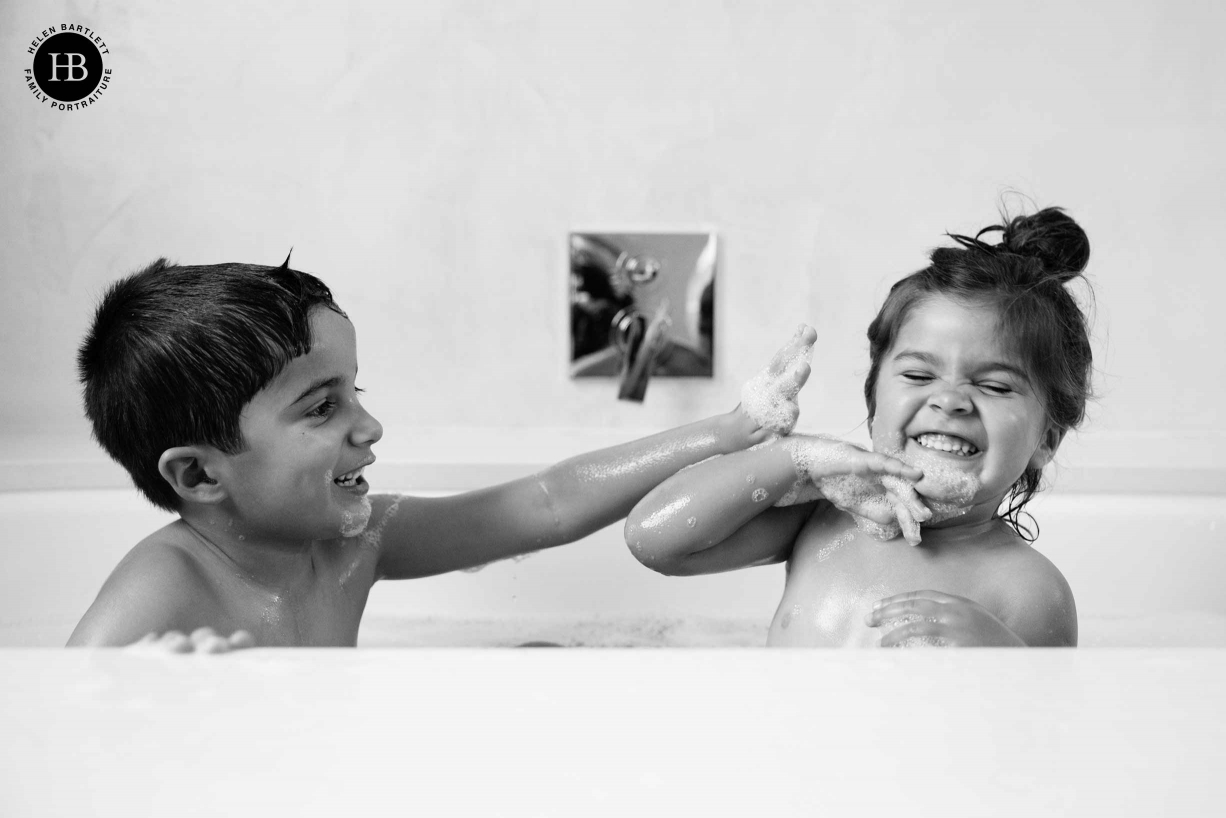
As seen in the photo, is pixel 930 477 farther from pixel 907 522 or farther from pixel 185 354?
pixel 185 354

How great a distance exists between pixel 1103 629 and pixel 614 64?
1140 millimetres

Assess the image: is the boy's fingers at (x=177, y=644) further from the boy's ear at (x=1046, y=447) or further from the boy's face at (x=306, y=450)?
the boy's ear at (x=1046, y=447)

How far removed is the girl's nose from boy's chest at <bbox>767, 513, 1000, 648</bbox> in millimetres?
137

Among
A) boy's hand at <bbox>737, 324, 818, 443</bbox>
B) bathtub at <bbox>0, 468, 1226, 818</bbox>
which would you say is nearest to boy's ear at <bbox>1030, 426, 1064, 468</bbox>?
boy's hand at <bbox>737, 324, 818, 443</bbox>

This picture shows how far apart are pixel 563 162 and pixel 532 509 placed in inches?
33.7

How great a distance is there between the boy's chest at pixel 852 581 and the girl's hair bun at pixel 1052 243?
30 cm

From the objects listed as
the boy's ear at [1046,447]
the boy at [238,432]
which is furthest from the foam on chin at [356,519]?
the boy's ear at [1046,447]

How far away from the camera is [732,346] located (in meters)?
1.88

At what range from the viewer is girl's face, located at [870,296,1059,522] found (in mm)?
947

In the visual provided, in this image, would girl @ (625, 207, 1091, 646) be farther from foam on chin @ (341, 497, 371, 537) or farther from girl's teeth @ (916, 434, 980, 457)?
foam on chin @ (341, 497, 371, 537)

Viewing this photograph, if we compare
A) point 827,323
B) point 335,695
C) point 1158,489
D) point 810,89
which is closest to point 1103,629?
point 1158,489

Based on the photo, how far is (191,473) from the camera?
962 millimetres

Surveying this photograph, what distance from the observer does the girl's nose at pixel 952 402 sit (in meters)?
0.94

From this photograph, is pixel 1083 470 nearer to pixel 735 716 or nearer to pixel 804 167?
pixel 804 167
